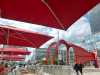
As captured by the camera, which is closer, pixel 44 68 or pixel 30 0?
pixel 30 0

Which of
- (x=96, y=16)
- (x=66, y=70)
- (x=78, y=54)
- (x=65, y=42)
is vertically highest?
(x=96, y=16)

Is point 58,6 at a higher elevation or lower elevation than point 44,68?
higher

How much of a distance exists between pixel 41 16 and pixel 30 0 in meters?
0.85

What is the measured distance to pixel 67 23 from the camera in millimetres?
4914

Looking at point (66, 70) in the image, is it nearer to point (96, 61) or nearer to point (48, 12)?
point (48, 12)

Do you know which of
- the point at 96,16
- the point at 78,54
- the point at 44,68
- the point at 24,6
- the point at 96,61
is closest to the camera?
the point at 24,6


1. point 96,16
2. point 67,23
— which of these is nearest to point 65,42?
point 67,23

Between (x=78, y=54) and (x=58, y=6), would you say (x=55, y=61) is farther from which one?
(x=58, y=6)

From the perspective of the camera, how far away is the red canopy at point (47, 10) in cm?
405

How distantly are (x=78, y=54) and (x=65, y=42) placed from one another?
1.73 m

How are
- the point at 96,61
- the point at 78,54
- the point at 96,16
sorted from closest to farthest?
1. the point at 78,54
2. the point at 96,61
3. the point at 96,16

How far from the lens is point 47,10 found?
4.48 meters

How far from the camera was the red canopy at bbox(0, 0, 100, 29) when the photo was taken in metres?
4.05

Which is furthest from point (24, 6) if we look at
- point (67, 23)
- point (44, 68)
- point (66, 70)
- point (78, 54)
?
point (78, 54)
